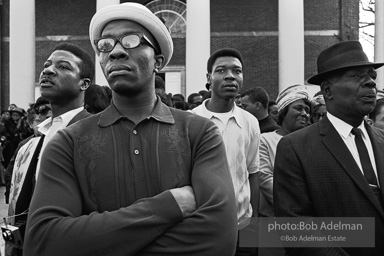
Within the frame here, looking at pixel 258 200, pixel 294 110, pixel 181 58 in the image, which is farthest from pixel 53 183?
pixel 181 58

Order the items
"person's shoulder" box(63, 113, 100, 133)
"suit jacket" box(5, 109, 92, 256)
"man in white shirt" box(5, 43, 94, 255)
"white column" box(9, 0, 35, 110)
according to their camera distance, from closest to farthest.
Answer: "person's shoulder" box(63, 113, 100, 133) < "suit jacket" box(5, 109, 92, 256) < "man in white shirt" box(5, 43, 94, 255) < "white column" box(9, 0, 35, 110)

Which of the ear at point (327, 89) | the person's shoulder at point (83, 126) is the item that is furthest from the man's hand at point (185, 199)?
the ear at point (327, 89)

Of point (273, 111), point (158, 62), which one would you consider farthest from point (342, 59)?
point (273, 111)

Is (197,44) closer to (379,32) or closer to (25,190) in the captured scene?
(379,32)

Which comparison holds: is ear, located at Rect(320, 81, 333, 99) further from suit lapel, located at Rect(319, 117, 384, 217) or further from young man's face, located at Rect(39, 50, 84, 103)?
young man's face, located at Rect(39, 50, 84, 103)

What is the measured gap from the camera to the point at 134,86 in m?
2.23

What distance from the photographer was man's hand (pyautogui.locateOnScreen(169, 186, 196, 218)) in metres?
1.99

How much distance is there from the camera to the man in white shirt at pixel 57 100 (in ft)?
10.3

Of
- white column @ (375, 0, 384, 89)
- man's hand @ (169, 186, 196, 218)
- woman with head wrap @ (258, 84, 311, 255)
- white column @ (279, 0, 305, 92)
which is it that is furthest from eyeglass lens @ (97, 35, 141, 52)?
white column @ (375, 0, 384, 89)

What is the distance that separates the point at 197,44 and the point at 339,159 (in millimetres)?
16204

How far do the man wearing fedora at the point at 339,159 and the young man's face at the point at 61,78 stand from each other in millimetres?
1430

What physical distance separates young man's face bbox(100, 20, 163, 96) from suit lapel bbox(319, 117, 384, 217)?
125 cm

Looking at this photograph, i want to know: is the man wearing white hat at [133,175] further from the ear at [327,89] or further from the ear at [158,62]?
the ear at [327,89]

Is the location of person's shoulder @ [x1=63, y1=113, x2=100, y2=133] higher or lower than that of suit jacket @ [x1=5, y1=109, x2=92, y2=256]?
higher
